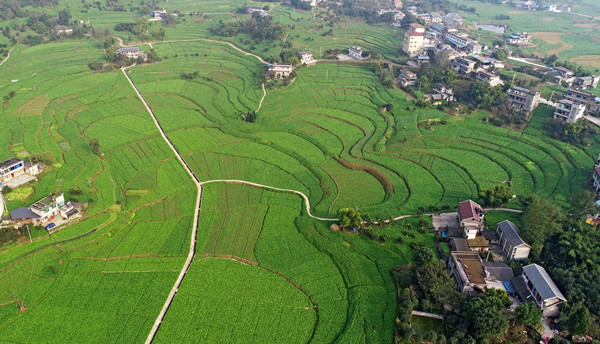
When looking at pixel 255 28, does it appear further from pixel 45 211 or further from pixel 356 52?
pixel 45 211

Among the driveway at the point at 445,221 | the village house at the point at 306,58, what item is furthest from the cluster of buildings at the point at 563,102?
the village house at the point at 306,58

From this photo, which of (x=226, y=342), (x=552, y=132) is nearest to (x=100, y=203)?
(x=226, y=342)

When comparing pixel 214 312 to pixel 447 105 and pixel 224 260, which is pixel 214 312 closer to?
pixel 224 260

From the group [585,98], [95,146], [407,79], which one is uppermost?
[585,98]

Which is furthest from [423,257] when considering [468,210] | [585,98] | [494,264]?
[585,98]

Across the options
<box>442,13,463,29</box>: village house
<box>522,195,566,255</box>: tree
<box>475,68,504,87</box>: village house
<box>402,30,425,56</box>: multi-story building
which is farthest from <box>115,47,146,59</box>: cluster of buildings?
<box>522,195,566,255</box>: tree

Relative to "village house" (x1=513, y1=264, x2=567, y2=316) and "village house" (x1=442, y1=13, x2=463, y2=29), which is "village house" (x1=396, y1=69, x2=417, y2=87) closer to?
"village house" (x1=442, y1=13, x2=463, y2=29)
